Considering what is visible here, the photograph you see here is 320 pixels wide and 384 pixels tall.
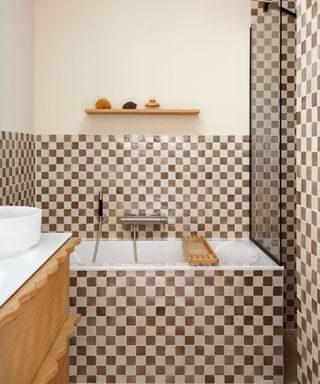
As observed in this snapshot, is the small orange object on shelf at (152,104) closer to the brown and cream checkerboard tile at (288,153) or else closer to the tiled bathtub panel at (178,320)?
the brown and cream checkerboard tile at (288,153)

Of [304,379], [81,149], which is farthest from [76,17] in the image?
[304,379]

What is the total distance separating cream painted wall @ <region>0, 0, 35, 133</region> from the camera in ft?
8.86

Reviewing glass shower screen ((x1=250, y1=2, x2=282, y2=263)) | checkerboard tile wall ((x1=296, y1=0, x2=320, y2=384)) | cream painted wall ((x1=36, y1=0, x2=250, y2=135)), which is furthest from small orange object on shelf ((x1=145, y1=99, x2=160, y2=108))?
checkerboard tile wall ((x1=296, y1=0, x2=320, y2=384))

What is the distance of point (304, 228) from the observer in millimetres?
1448

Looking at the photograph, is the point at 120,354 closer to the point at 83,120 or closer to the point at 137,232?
the point at 137,232

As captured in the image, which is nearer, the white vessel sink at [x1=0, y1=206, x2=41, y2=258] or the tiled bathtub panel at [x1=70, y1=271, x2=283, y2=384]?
the white vessel sink at [x1=0, y1=206, x2=41, y2=258]

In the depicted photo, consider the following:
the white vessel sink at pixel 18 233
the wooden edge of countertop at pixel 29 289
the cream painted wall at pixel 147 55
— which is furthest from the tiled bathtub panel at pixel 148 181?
the white vessel sink at pixel 18 233

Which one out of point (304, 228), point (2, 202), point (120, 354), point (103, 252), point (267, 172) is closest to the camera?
point (304, 228)

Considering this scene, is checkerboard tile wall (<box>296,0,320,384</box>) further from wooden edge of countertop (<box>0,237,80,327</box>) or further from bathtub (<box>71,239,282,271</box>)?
bathtub (<box>71,239,282,271</box>)

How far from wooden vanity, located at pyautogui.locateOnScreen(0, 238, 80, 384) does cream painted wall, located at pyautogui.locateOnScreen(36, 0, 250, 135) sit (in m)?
2.13

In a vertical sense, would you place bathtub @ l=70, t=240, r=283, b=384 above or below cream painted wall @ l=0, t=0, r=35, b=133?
below

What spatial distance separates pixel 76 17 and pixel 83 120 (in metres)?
0.82

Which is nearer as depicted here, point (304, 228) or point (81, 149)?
point (304, 228)

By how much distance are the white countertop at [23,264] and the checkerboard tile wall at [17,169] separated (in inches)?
57.8
